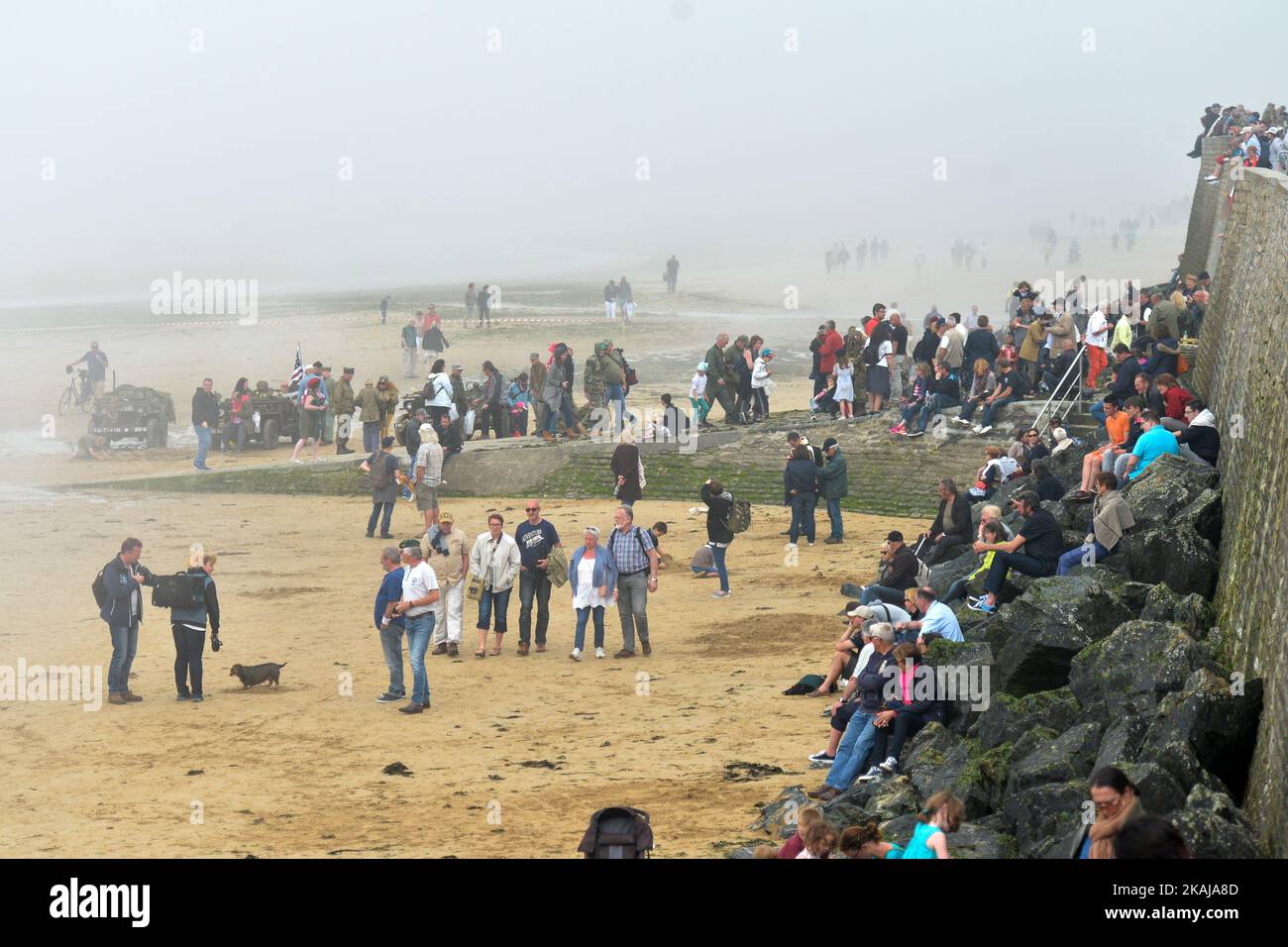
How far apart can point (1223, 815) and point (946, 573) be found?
8.82 m

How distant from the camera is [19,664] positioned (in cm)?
1725

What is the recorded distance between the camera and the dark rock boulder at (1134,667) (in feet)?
34.8

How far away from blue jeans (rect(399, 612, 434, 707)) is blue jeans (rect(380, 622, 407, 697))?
164mm

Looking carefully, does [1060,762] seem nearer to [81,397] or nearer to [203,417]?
[203,417]

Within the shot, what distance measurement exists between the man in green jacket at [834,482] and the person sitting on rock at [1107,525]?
7.79 metres

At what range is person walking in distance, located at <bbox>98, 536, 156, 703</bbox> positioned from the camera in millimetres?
15516

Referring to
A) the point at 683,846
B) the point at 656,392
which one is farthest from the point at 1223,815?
the point at 656,392

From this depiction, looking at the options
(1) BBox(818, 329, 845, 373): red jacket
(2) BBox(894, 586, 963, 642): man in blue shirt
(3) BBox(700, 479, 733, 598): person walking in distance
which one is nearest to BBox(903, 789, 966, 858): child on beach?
(2) BBox(894, 586, 963, 642): man in blue shirt

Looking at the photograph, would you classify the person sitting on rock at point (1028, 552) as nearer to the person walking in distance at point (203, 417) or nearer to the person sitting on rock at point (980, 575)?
the person sitting on rock at point (980, 575)

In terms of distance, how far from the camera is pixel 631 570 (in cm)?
1694

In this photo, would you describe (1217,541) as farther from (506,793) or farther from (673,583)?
(673,583)

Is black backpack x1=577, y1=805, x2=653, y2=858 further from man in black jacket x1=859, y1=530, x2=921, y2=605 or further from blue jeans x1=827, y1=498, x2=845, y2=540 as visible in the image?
blue jeans x1=827, y1=498, x2=845, y2=540

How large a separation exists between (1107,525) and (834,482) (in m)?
8.23

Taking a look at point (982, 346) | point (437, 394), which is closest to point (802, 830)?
point (982, 346)
